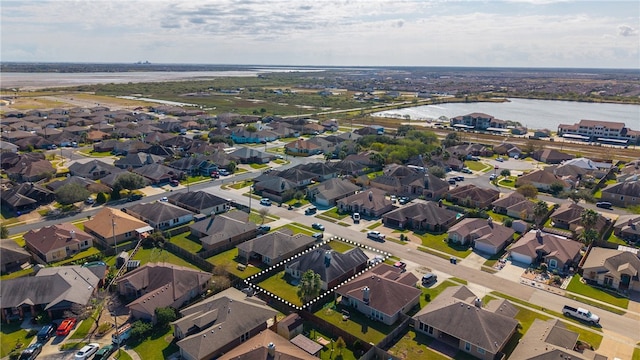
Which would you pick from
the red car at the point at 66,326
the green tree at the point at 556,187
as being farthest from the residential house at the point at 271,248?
the green tree at the point at 556,187

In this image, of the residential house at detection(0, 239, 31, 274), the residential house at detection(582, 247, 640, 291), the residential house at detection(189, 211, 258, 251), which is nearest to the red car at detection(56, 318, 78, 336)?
the residential house at detection(0, 239, 31, 274)

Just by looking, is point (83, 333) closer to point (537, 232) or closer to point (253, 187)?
point (253, 187)

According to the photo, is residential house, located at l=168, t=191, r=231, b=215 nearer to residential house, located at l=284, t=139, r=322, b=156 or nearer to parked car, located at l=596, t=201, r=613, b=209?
residential house, located at l=284, t=139, r=322, b=156

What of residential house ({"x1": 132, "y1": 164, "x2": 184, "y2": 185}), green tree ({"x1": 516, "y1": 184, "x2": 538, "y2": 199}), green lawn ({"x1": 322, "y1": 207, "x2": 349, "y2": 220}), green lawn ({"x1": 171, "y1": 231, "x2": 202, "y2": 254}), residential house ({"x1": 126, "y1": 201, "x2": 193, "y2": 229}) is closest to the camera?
green lawn ({"x1": 171, "y1": 231, "x2": 202, "y2": 254})

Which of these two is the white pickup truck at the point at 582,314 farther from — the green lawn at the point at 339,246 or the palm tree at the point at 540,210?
the green lawn at the point at 339,246

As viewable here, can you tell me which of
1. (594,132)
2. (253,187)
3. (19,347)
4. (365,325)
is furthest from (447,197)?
(594,132)

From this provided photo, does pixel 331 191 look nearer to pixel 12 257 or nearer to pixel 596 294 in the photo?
pixel 596 294
